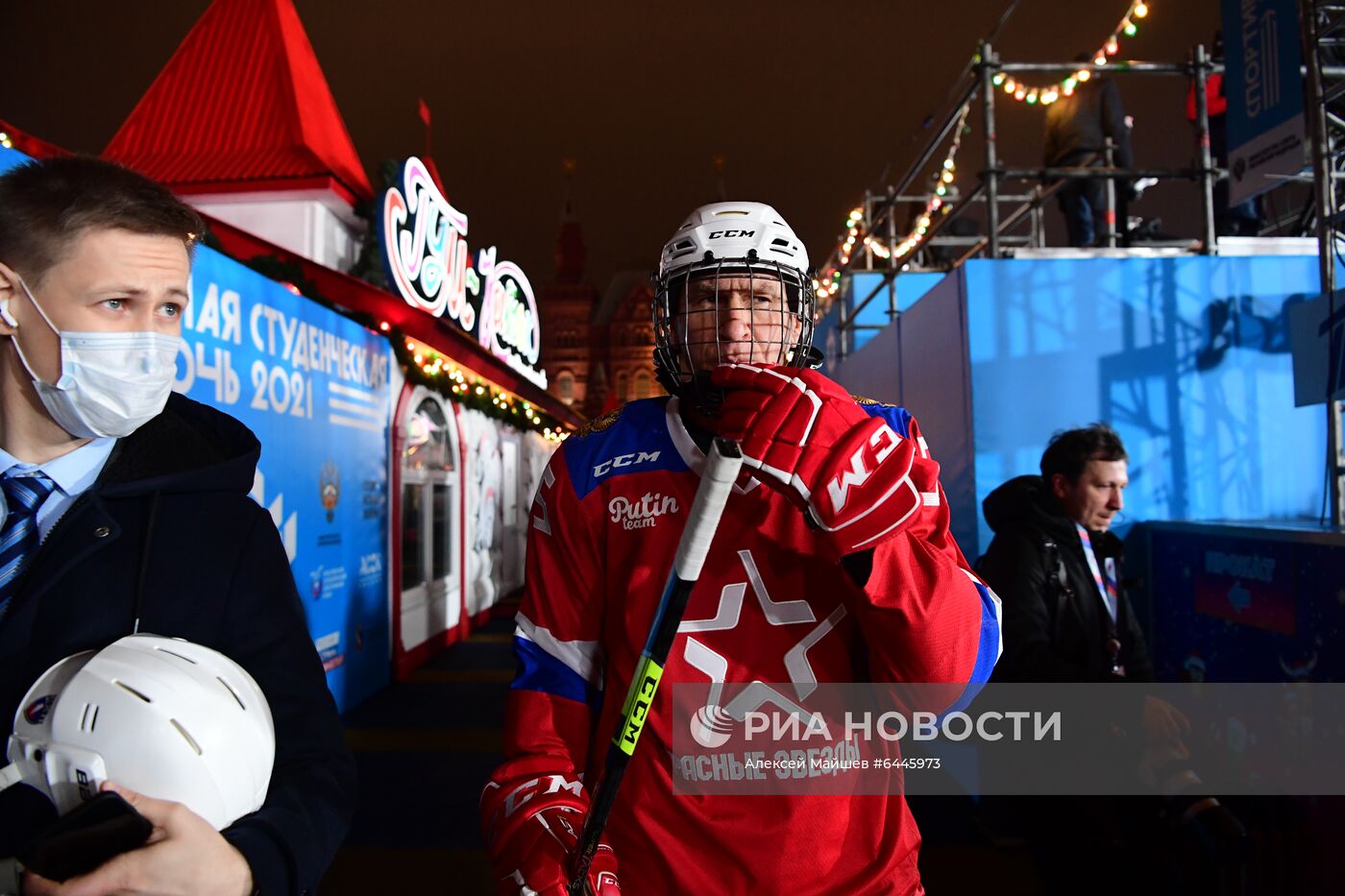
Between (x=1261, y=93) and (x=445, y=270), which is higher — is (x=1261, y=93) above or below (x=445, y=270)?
below

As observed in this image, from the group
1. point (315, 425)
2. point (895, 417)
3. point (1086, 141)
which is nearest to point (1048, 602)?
point (895, 417)

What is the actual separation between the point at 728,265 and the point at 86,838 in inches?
52.8

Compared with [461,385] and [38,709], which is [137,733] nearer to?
[38,709]

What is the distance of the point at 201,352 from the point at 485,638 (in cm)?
646

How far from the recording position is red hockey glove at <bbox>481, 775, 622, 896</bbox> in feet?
4.25

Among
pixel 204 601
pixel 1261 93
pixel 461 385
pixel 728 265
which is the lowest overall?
pixel 204 601

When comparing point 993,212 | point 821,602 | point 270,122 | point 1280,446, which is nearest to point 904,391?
point 993,212

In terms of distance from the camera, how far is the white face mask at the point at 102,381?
1.30m

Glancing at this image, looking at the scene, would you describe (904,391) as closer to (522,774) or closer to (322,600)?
(322,600)

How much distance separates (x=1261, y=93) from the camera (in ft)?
13.1

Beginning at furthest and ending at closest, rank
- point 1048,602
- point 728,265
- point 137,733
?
point 1048,602 < point 728,265 < point 137,733

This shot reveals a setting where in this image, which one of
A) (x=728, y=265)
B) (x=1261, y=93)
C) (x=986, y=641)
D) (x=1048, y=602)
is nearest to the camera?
(x=986, y=641)

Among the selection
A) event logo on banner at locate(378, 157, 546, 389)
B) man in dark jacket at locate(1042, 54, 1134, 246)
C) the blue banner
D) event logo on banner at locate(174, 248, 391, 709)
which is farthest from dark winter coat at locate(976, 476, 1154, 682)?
event logo on banner at locate(378, 157, 546, 389)

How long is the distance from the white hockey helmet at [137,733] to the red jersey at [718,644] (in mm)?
488
